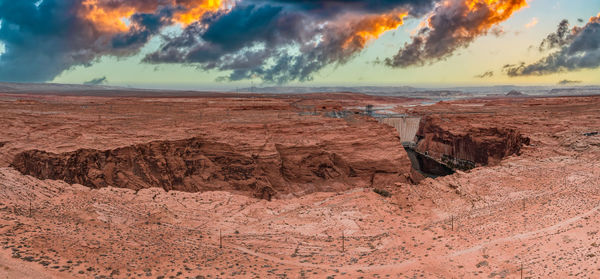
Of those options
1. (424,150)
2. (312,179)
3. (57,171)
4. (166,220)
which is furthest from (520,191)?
(424,150)

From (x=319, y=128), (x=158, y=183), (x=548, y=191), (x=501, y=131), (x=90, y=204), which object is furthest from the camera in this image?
(x=501, y=131)

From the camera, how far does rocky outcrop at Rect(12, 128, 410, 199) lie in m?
20.2

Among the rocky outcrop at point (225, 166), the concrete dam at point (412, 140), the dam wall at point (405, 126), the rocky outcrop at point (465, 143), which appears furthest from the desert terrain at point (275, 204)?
the dam wall at point (405, 126)

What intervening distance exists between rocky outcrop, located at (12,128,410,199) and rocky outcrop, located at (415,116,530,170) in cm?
1479

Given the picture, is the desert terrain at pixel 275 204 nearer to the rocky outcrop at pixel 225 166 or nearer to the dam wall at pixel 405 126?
the rocky outcrop at pixel 225 166

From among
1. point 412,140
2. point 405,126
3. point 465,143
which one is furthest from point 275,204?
point 412,140

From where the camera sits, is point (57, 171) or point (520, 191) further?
point (57, 171)

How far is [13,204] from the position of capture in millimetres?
12750

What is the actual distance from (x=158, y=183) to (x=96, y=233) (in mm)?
10331

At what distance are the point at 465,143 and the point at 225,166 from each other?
99.5 feet

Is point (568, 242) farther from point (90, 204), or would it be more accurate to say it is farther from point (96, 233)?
point (90, 204)

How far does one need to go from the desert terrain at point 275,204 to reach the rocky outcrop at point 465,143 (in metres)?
2.57

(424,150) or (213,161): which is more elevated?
(213,161)

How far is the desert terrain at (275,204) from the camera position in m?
10.5
